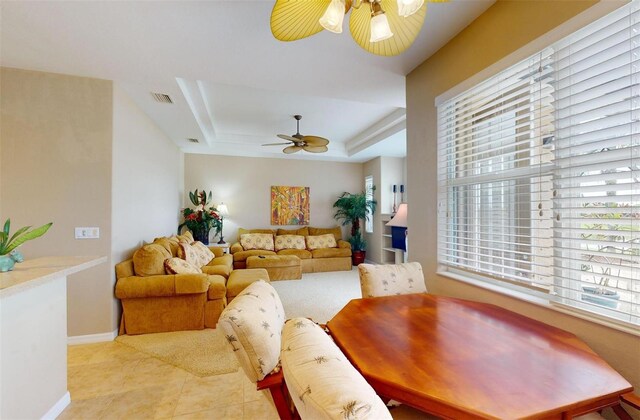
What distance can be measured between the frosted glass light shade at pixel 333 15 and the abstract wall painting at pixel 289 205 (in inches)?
214

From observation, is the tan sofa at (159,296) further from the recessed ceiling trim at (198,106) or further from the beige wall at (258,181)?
the beige wall at (258,181)

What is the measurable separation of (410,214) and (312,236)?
13.0 ft

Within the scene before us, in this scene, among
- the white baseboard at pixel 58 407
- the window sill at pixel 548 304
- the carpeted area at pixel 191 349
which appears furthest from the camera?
the carpeted area at pixel 191 349

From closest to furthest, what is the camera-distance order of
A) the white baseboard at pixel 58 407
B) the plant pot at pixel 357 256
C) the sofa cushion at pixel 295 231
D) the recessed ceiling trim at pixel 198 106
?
the white baseboard at pixel 58 407
the recessed ceiling trim at pixel 198 106
the sofa cushion at pixel 295 231
the plant pot at pixel 357 256

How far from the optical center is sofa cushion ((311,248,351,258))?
19.3 ft

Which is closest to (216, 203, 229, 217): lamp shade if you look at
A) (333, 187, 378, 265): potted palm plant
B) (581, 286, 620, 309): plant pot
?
(333, 187, 378, 265): potted palm plant

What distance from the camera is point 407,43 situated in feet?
4.73

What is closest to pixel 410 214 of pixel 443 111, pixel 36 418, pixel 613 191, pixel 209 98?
pixel 443 111

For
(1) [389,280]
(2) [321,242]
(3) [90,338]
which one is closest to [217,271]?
(3) [90,338]

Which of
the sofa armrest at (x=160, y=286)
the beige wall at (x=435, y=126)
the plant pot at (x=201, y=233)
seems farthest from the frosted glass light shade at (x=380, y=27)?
the plant pot at (x=201, y=233)

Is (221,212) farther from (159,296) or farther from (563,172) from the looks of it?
(563,172)

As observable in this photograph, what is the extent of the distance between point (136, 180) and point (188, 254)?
44.7 inches

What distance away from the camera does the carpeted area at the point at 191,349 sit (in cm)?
226

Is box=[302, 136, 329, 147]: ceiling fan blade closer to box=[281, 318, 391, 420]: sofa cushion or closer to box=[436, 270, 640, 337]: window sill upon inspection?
box=[436, 270, 640, 337]: window sill
